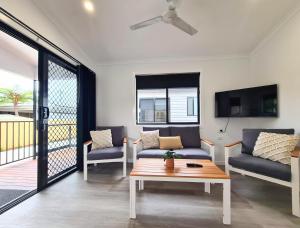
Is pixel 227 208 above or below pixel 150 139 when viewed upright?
below

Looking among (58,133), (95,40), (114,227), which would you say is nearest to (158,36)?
(95,40)

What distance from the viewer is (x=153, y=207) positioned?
83.4 inches

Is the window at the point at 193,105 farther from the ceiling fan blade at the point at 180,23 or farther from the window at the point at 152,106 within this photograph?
the ceiling fan blade at the point at 180,23

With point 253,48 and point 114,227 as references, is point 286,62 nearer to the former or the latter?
point 253,48

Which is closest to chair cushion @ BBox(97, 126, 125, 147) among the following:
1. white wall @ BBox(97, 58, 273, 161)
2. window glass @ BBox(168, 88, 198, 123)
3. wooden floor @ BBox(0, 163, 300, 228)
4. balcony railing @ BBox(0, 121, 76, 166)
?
white wall @ BBox(97, 58, 273, 161)

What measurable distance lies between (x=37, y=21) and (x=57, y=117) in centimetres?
160

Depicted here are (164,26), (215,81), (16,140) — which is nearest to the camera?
(164,26)

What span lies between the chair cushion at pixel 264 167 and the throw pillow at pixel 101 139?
2.24 meters

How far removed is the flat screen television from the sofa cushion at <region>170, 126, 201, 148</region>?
66 cm

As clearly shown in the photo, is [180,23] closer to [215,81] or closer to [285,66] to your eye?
[285,66]

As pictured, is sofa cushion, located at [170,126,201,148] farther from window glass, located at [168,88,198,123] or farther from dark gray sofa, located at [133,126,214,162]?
window glass, located at [168,88,198,123]

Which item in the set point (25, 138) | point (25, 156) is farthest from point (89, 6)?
point (25, 138)

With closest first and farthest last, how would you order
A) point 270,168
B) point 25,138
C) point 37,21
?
1. point 270,168
2. point 37,21
3. point 25,138

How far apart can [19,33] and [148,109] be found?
9.21ft
